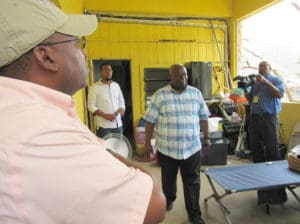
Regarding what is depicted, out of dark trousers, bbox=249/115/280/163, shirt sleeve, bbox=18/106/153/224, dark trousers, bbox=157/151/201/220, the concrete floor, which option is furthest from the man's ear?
dark trousers, bbox=249/115/280/163

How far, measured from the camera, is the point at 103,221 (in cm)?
43

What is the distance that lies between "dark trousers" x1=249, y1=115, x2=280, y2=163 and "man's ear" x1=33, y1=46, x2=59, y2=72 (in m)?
3.37

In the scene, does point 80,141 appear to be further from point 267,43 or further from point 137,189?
point 267,43

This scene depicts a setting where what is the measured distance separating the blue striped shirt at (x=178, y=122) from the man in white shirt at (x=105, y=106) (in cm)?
123

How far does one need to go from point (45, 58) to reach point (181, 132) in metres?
1.80

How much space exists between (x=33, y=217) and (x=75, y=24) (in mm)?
482


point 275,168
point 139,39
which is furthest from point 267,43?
point 275,168

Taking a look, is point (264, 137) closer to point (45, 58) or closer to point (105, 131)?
point (105, 131)

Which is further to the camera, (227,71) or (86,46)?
(227,71)

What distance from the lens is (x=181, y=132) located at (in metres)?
2.28

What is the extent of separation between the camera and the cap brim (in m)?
0.63

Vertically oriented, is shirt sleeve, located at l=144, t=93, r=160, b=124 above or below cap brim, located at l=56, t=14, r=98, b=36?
below

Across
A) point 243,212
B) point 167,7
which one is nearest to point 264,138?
point 243,212

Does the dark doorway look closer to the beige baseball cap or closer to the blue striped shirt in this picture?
the blue striped shirt
